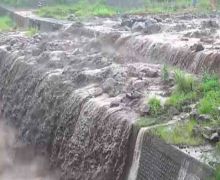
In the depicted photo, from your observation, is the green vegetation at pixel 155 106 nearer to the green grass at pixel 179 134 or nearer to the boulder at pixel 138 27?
the green grass at pixel 179 134

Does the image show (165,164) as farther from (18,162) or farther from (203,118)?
(18,162)

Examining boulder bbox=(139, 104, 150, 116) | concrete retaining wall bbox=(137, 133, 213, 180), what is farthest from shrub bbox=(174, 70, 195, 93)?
concrete retaining wall bbox=(137, 133, 213, 180)

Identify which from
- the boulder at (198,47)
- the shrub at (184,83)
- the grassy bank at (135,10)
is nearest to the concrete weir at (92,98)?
the boulder at (198,47)

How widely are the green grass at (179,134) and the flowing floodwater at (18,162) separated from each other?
10.4ft

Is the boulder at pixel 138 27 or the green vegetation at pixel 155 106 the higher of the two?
the boulder at pixel 138 27

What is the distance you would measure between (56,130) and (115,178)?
264 cm

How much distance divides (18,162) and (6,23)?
12629 millimetres

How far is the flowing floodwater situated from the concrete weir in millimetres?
226

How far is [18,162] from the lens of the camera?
435 inches

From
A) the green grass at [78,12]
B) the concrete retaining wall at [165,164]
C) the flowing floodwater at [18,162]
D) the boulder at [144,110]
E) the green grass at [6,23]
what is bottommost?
the flowing floodwater at [18,162]

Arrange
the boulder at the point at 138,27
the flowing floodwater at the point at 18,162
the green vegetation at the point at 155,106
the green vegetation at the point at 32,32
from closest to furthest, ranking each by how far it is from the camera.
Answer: the green vegetation at the point at 155,106, the flowing floodwater at the point at 18,162, the boulder at the point at 138,27, the green vegetation at the point at 32,32

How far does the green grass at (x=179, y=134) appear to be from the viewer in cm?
686

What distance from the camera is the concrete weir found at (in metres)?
7.26

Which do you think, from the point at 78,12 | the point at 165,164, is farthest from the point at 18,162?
the point at 78,12
